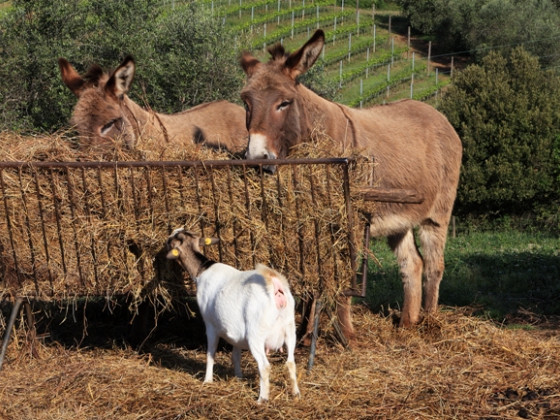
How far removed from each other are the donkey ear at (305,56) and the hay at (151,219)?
1014 mm

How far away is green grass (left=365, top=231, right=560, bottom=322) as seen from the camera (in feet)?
32.1

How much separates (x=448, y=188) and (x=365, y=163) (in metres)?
3.29

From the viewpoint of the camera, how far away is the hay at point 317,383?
5457 mm

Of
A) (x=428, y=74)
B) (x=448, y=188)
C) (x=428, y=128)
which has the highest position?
(x=428, y=128)

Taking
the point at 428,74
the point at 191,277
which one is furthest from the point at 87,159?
the point at 428,74

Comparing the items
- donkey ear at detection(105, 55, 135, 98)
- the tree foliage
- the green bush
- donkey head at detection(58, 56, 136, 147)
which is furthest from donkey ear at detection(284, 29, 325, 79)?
the tree foliage

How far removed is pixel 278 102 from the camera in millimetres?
7102

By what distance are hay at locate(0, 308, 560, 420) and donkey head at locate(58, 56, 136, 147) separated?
2.12 m

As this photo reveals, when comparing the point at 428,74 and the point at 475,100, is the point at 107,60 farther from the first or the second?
the point at 428,74

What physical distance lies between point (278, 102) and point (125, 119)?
1943 millimetres

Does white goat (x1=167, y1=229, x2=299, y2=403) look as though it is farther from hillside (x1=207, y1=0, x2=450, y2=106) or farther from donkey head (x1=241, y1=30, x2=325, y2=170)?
hillside (x1=207, y1=0, x2=450, y2=106)

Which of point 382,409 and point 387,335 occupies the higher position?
point 382,409

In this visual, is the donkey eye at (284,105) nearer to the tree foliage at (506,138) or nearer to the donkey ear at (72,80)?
the donkey ear at (72,80)

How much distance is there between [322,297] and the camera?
631cm
